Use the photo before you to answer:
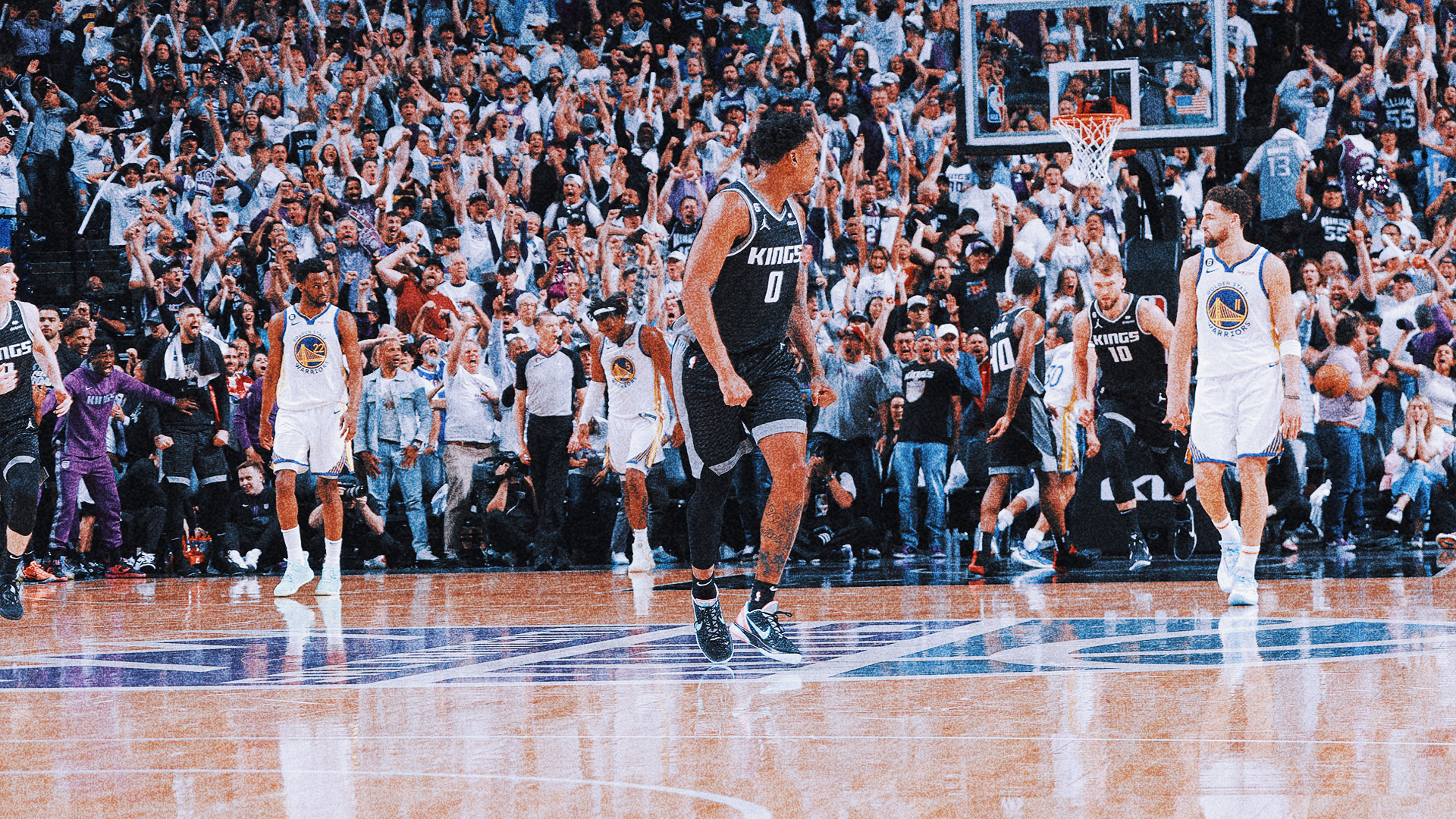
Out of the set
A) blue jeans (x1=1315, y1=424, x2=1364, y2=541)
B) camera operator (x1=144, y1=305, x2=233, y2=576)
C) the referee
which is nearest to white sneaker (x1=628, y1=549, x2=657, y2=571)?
the referee

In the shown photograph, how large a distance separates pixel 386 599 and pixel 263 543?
13.6ft

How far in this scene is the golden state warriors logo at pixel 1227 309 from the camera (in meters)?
7.84

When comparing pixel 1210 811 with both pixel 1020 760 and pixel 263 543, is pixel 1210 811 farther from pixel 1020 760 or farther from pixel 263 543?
pixel 263 543

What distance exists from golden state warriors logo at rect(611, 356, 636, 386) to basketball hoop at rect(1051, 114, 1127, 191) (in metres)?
4.38

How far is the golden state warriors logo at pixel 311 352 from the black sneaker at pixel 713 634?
17.8 feet

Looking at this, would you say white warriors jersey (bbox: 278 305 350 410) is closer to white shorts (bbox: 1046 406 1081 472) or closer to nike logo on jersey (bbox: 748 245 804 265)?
white shorts (bbox: 1046 406 1081 472)

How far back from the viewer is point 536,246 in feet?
49.4

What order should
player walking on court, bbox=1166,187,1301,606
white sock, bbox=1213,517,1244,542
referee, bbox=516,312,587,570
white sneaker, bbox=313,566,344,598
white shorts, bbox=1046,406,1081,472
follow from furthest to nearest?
referee, bbox=516,312,587,570 → white shorts, bbox=1046,406,1081,472 → white sneaker, bbox=313,566,344,598 → white sock, bbox=1213,517,1244,542 → player walking on court, bbox=1166,187,1301,606

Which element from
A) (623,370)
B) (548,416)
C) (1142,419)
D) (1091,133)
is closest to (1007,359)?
(1142,419)

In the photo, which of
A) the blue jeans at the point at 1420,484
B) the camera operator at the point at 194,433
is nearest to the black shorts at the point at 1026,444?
the blue jeans at the point at 1420,484

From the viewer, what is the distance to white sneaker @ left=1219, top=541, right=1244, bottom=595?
790cm

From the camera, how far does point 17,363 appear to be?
28.1ft

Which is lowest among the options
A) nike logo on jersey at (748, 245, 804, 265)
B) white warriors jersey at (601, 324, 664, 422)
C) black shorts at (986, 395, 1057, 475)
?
black shorts at (986, 395, 1057, 475)

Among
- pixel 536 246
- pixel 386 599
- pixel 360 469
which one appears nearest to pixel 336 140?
pixel 536 246
